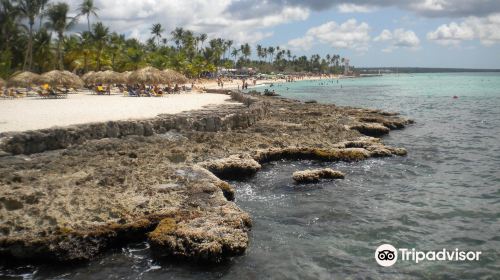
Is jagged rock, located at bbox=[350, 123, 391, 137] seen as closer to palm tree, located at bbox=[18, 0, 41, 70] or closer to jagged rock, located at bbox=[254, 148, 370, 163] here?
jagged rock, located at bbox=[254, 148, 370, 163]

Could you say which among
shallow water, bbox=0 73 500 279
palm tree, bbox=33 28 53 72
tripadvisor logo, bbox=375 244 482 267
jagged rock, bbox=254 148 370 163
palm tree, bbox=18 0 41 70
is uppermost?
palm tree, bbox=18 0 41 70

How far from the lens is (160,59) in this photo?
3051 inches

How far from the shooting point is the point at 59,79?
38.4 meters

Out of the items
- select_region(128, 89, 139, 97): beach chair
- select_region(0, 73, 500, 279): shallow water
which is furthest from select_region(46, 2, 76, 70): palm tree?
select_region(0, 73, 500, 279): shallow water

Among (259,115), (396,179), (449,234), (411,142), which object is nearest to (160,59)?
(259,115)

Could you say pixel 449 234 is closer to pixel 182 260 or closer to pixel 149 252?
pixel 182 260

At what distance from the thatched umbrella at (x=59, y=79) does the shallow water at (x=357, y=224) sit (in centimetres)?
2806

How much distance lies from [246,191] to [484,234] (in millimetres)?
7334

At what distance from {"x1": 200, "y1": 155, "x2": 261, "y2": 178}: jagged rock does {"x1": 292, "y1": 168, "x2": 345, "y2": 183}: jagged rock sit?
5.87 feet

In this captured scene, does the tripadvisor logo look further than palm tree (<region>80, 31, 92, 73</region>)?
No

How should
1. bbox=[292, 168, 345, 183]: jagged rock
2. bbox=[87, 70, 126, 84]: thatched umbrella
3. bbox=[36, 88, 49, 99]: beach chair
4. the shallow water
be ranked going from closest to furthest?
1. the shallow water
2. bbox=[292, 168, 345, 183]: jagged rock
3. bbox=[36, 88, 49, 99]: beach chair
4. bbox=[87, 70, 126, 84]: thatched umbrella

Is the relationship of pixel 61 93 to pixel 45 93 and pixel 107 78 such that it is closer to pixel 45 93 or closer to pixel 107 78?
pixel 45 93

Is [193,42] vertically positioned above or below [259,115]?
above

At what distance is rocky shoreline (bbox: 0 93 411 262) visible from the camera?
361 inches
